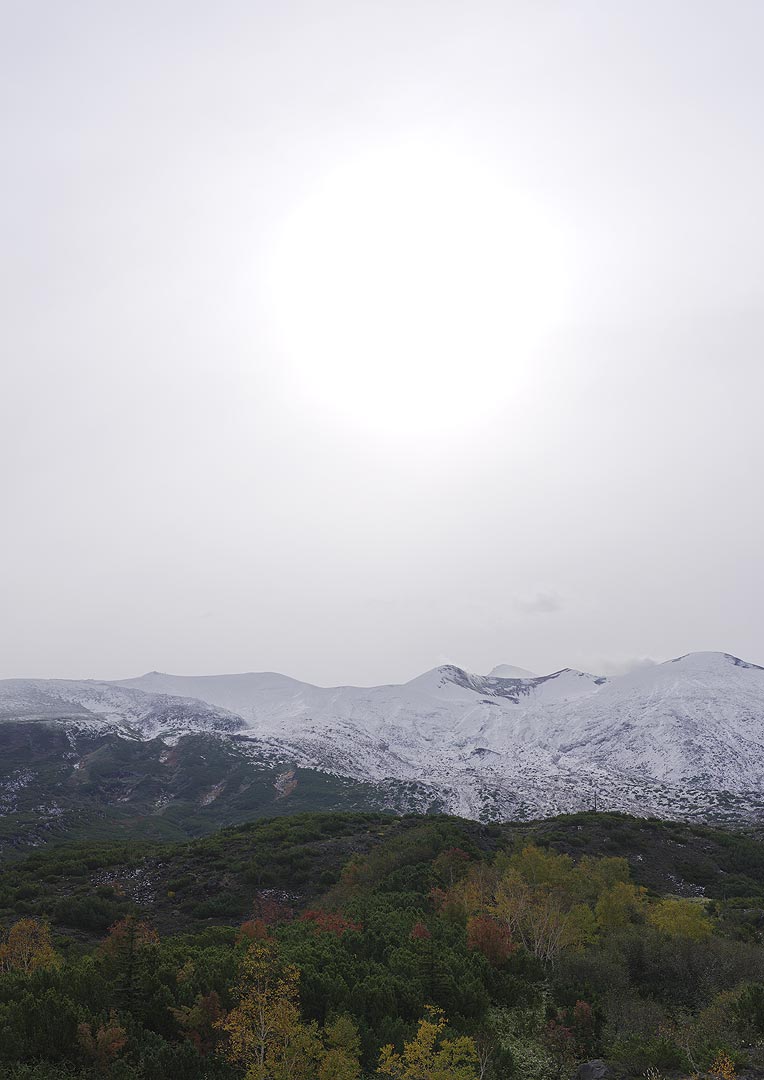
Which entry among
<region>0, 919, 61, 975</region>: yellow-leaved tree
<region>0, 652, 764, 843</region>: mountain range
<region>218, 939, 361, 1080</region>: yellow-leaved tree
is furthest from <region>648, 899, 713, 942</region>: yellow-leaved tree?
<region>0, 652, 764, 843</region>: mountain range

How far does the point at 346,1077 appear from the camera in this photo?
1490 cm

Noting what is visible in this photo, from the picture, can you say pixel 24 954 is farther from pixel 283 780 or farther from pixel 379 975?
pixel 283 780

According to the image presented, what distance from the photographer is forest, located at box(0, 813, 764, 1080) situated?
16.7 metres

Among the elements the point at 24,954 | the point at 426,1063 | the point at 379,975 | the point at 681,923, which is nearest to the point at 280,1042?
the point at 426,1063

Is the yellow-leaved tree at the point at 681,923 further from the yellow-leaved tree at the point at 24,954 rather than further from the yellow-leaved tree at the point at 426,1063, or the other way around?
the yellow-leaved tree at the point at 24,954

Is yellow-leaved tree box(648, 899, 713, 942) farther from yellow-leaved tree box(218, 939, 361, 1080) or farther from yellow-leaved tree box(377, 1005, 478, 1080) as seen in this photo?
yellow-leaved tree box(218, 939, 361, 1080)

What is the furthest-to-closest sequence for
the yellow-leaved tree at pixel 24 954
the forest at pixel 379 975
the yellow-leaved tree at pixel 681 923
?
the yellow-leaved tree at pixel 681 923, the yellow-leaved tree at pixel 24 954, the forest at pixel 379 975

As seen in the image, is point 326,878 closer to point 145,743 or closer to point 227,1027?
point 227,1027

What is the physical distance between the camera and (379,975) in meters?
23.3

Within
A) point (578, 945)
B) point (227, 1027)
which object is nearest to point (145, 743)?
point (578, 945)

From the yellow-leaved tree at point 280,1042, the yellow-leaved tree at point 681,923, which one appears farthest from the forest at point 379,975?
the yellow-leaved tree at point 681,923

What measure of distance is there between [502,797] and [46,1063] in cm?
→ 12787

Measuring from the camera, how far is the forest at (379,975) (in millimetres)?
16672

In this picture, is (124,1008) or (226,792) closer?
(124,1008)
